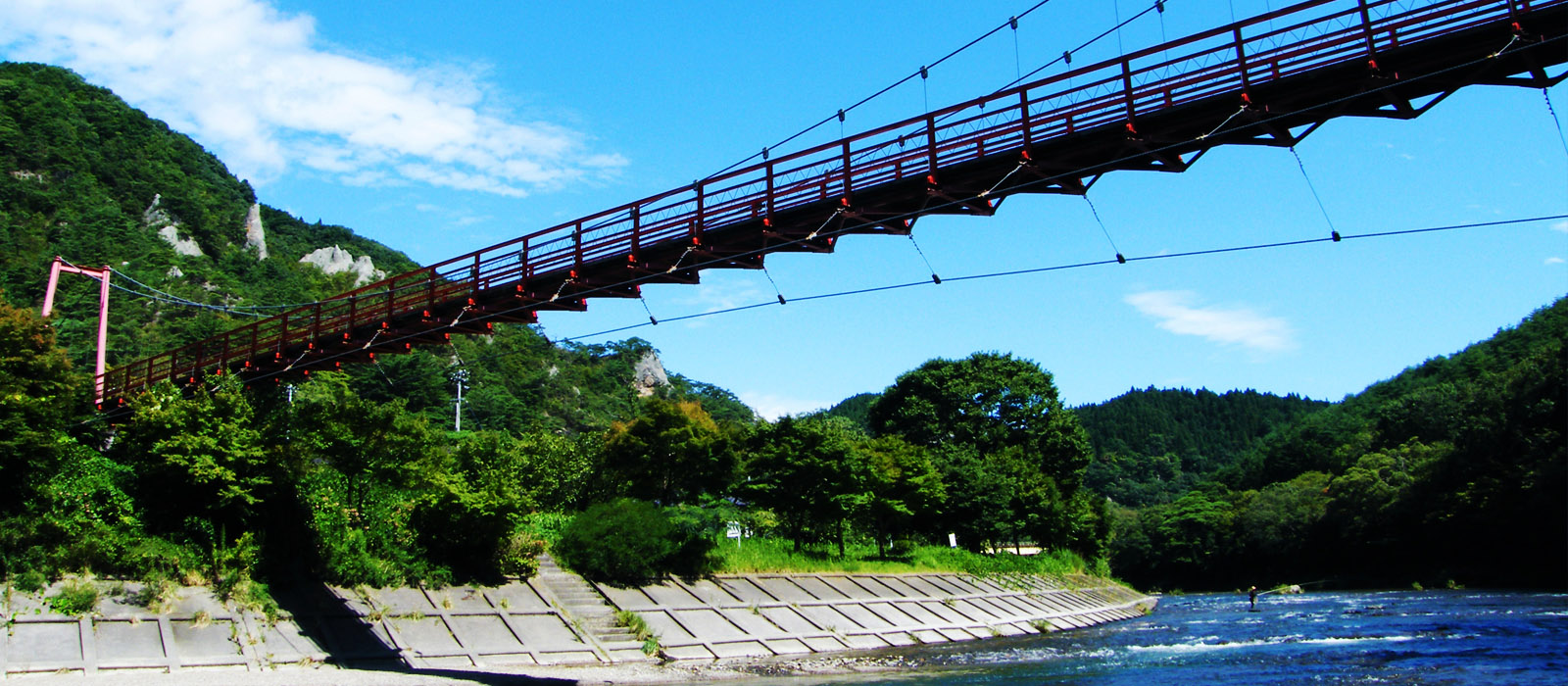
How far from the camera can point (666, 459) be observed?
44031mm

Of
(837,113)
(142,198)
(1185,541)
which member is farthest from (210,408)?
(142,198)

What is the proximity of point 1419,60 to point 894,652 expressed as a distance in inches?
929

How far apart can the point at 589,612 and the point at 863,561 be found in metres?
19.2

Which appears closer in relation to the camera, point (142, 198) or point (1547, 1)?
point (1547, 1)

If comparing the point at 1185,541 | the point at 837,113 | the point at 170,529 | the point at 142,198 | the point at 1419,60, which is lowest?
the point at 1185,541

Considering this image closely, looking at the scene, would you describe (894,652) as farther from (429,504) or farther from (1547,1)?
(1547,1)

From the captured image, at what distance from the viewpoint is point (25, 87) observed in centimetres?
12006

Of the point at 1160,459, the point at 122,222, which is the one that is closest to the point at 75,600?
the point at 122,222

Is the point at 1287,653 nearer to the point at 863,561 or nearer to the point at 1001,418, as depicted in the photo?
the point at 863,561

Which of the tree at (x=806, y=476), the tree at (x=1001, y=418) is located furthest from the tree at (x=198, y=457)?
the tree at (x=1001, y=418)

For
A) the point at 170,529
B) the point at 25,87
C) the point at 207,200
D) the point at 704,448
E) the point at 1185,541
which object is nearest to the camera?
the point at 170,529

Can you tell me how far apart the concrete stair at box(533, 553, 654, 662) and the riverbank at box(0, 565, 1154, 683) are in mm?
65

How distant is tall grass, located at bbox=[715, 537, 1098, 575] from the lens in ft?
127

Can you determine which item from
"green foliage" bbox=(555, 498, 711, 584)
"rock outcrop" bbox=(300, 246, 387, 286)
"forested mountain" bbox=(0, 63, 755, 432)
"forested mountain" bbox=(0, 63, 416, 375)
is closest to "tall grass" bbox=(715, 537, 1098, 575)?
"green foliage" bbox=(555, 498, 711, 584)
